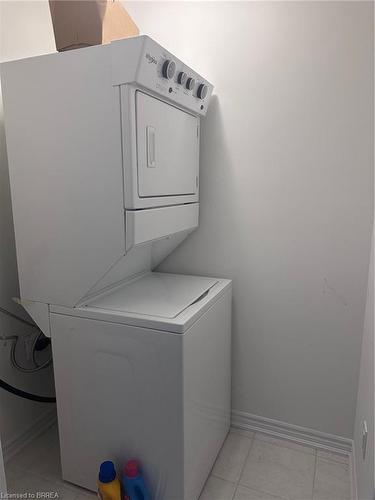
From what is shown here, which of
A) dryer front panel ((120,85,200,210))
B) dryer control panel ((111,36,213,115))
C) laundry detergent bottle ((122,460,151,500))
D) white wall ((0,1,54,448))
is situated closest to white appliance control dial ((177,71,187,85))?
dryer control panel ((111,36,213,115))

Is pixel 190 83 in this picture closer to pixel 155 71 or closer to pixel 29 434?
pixel 155 71

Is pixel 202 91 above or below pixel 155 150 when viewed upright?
above

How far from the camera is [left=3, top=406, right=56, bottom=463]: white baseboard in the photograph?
213 cm

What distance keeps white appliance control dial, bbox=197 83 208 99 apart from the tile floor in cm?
222

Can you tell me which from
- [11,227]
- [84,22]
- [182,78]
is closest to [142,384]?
[11,227]

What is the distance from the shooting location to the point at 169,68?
159 centimetres

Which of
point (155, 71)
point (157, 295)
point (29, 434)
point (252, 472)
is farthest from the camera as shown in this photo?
point (29, 434)

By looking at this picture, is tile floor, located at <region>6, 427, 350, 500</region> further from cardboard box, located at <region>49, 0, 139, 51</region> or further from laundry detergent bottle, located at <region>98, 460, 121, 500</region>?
cardboard box, located at <region>49, 0, 139, 51</region>

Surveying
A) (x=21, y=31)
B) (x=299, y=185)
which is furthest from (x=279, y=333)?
(x=21, y=31)

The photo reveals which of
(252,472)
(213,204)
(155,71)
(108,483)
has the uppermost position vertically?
(155,71)

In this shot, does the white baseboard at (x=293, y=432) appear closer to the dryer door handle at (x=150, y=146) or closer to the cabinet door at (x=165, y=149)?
the cabinet door at (x=165, y=149)

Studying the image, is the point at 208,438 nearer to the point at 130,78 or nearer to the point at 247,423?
the point at 247,423

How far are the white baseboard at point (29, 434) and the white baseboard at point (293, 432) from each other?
1.31m

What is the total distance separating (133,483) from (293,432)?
3.82 feet
